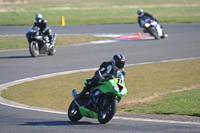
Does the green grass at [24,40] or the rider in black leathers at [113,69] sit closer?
the rider in black leathers at [113,69]

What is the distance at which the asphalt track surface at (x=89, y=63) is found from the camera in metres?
9.09

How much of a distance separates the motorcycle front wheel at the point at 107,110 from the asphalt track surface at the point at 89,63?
0.15 m

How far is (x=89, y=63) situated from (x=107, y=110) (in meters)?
10.8

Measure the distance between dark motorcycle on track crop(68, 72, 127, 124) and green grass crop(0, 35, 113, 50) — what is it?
16798 mm

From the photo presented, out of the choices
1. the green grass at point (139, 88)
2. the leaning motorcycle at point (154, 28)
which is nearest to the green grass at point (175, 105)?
the green grass at point (139, 88)

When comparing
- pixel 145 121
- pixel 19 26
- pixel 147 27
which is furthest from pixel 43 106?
pixel 19 26

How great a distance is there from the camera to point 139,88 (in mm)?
14508

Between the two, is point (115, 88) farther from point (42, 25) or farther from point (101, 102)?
point (42, 25)

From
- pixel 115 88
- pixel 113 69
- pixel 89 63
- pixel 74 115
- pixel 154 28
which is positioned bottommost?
pixel 154 28

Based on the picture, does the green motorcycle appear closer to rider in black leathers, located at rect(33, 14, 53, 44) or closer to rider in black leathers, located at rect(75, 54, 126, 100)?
rider in black leathers, located at rect(75, 54, 126, 100)

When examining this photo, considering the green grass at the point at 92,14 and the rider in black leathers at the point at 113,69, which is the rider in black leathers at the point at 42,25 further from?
the green grass at the point at 92,14

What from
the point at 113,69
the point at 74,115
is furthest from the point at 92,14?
the point at 113,69

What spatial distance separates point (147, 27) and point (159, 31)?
0.77 m

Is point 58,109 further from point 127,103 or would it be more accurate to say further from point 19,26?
point 19,26
